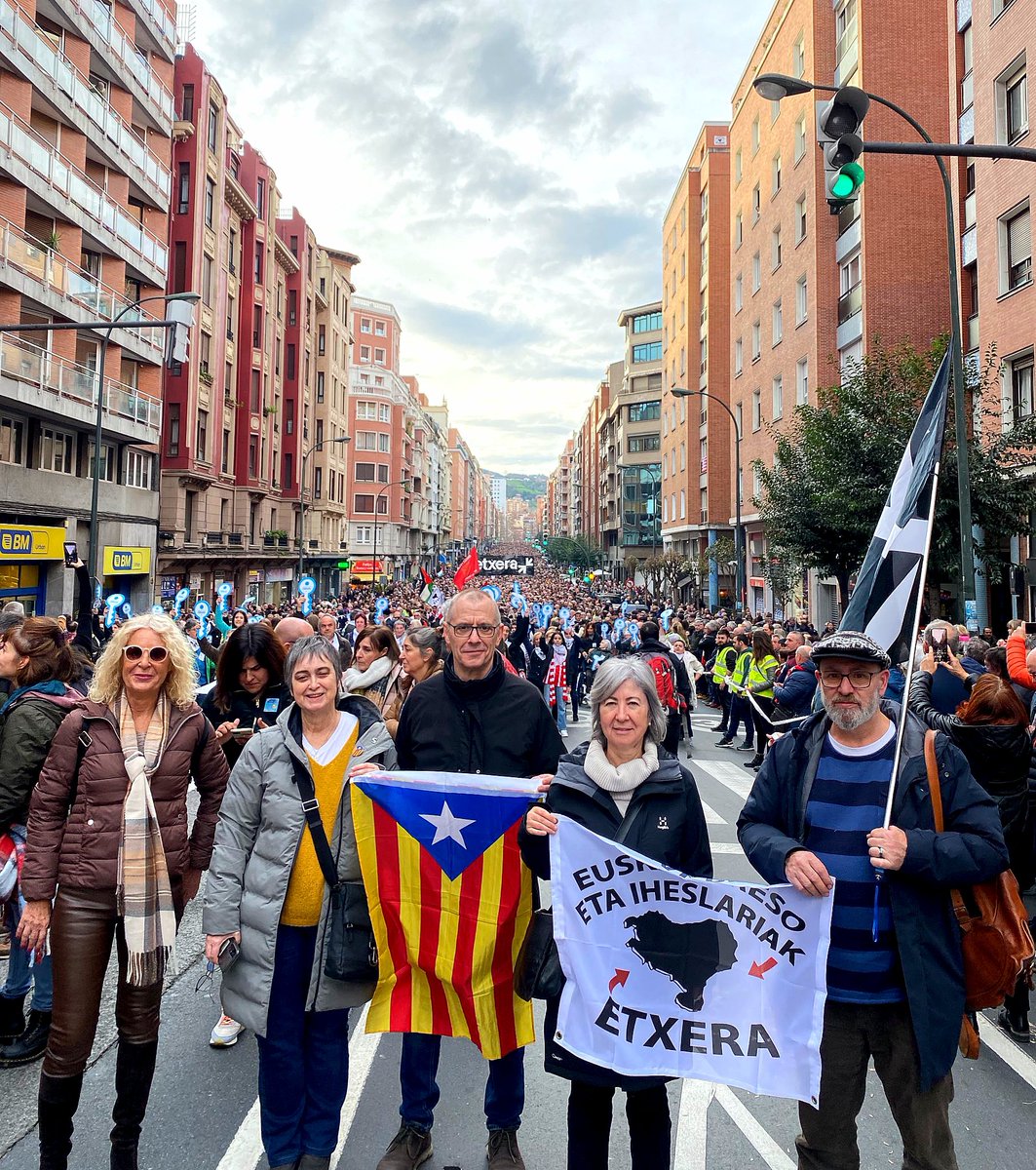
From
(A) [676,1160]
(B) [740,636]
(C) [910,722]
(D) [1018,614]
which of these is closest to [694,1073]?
(A) [676,1160]

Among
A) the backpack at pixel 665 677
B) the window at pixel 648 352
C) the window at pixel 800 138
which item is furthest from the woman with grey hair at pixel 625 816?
the window at pixel 648 352

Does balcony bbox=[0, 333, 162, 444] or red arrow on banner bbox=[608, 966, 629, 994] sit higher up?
balcony bbox=[0, 333, 162, 444]

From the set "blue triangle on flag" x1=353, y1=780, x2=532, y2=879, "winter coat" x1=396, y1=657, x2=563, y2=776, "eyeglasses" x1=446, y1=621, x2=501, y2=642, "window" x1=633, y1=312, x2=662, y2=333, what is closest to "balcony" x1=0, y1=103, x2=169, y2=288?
"eyeglasses" x1=446, y1=621, x2=501, y2=642

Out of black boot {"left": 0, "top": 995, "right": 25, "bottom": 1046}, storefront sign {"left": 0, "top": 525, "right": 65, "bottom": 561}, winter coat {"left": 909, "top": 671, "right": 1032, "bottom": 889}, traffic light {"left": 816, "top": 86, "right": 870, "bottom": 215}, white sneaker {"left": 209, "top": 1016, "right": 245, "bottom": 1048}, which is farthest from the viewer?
storefront sign {"left": 0, "top": 525, "right": 65, "bottom": 561}

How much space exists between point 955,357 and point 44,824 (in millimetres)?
12465

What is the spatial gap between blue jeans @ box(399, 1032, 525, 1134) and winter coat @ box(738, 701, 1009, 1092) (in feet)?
4.80

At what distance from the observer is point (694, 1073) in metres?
2.81

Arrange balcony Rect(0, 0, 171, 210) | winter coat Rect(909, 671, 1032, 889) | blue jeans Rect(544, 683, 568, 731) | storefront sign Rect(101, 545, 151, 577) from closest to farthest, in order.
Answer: winter coat Rect(909, 671, 1032, 889), blue jeans Rect(544, 683, 568, 731), balcony Rect(0, 0, 171, 210), storefront sign Rect(101, 545, 151, 577)

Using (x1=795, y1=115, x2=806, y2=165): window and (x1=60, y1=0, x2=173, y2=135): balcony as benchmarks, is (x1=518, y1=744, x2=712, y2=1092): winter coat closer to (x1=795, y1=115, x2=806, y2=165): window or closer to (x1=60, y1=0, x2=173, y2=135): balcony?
(x1=60, y1=0, x2=173, y2=135): balcony

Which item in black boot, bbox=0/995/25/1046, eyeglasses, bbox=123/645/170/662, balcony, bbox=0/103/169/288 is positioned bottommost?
black boot, bbox=0/995/25/1046

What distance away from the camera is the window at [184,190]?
1330 inches

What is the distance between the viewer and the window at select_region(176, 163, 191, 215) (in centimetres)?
3378

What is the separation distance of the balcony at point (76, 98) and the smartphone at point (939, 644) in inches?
923

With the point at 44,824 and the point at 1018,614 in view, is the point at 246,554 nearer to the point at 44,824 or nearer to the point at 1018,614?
the point at 1018,614
